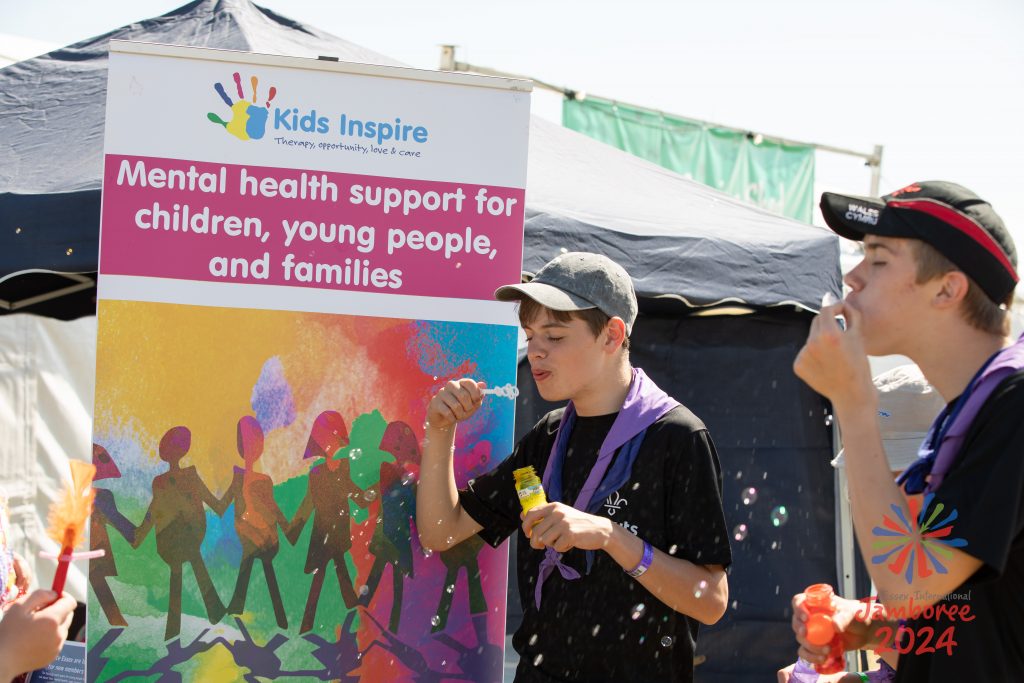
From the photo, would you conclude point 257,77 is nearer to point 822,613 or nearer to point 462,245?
point 462,245

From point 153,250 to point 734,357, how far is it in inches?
124

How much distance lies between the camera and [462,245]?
2447 mm

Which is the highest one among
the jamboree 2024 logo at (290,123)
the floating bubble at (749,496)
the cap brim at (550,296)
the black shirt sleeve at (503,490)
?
the jamboree 2024 logo at (290,123)

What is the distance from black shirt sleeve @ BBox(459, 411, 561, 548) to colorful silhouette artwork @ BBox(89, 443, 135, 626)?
0.87 meters

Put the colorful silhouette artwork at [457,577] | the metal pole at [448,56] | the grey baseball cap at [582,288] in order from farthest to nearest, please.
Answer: the metal pole at [448,56] → the colorful silhouette artwork at [457,577] → the grey baseball cap at [582,288]

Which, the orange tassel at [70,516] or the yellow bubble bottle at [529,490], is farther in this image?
the yellow bubble bottle at [529,490]

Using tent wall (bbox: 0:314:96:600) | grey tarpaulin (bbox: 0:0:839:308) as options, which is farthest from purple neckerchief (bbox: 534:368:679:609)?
tent wall (bbox: 0:314:96:600)

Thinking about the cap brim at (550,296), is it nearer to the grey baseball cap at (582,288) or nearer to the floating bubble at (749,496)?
the grey baseball cap at (582,288)

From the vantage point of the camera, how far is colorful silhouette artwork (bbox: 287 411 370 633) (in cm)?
236

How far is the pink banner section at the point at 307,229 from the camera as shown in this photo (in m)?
2.31

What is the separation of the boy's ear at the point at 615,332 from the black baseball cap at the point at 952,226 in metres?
0.78

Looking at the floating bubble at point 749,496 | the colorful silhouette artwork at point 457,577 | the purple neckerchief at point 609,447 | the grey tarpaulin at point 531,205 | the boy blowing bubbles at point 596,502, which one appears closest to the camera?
the boy blowing bubbles at point 596,502

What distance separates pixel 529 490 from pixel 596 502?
17 cm

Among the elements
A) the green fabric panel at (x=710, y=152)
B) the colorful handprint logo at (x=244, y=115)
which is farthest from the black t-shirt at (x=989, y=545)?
the green fabric panel at (x=710, y=152)
